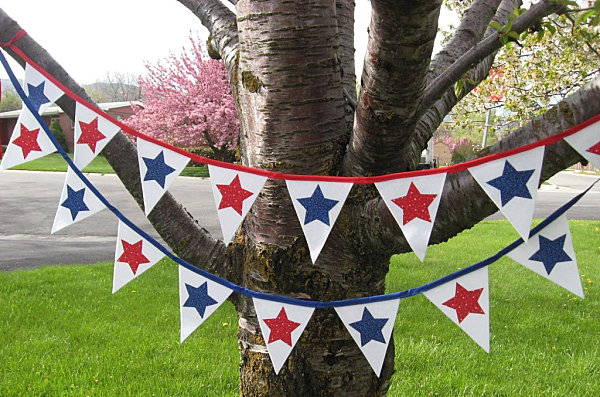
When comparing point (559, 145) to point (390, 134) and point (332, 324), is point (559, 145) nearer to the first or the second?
point (390, 134)

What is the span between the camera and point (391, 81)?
4.92 ft

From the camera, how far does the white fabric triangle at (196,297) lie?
2133 mm

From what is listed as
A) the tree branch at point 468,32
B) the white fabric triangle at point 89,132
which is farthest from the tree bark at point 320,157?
the tree branch at point 468,32

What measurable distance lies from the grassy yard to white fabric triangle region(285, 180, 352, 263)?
2293mm

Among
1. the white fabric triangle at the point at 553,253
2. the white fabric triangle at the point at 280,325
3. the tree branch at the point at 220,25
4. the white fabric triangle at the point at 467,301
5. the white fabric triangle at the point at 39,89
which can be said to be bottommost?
the white fabric triangle at the point at 280,325

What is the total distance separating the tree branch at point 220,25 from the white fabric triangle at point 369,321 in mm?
1187

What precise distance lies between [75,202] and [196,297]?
66 cm

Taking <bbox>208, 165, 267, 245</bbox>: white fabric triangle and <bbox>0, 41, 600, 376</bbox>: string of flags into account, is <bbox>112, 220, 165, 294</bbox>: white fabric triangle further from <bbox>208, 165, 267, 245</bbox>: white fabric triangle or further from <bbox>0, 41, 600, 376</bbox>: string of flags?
<bbox>208, 165, 267, 245</bbox>: white fabric triangle

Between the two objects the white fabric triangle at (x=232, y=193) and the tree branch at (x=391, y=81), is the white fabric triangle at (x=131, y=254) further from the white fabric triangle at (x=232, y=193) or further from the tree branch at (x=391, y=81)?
the tree branch at (x=391, y=81)

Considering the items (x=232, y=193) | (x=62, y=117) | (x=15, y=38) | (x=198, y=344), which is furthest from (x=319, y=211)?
(x=62, y=117)

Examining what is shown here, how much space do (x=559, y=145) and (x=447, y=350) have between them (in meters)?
3.27

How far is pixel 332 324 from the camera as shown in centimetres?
207

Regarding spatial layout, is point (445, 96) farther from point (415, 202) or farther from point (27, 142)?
point (27, 142)

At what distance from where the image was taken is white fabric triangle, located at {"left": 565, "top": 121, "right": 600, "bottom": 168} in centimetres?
144
